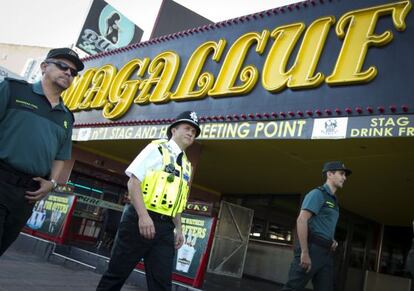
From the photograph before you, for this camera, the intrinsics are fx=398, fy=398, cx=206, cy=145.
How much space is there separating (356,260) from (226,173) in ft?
23.2

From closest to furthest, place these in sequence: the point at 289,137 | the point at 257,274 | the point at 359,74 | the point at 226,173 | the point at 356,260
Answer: the point at 359,74
the point at 289,137
the point at 226,173
the point at 257,274
the point at 356,260

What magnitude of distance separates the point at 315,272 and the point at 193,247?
313 centimetres

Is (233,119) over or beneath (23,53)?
beneath

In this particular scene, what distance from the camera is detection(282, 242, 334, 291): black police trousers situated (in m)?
4.23

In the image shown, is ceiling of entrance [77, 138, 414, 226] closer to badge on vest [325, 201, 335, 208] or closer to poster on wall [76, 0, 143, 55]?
A: badge on vest [325, 201, 335, 208]

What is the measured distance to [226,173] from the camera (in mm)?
12516

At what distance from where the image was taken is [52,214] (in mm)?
9305

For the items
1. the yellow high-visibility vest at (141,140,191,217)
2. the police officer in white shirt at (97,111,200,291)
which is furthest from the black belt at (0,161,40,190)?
the yellow high-visibility vest at (141,140,191,217)

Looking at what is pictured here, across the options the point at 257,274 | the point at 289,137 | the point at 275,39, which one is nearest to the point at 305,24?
the point at 275,39

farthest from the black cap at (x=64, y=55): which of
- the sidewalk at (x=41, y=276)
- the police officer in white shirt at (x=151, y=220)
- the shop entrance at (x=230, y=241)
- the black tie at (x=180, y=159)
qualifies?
the shop entrance at (x=230, y=241)

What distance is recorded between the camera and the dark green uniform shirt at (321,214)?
A: 14.5ft

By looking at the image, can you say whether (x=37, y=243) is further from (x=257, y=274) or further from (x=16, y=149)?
(x=257, y=274)

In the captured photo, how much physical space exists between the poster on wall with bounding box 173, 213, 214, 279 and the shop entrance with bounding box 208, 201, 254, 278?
5.20 metres

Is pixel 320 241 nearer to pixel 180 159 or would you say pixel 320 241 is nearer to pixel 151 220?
pixel 180 159
